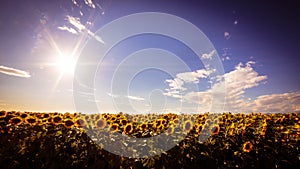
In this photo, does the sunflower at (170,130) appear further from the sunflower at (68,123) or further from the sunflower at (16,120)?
the sunflower at (16,120)

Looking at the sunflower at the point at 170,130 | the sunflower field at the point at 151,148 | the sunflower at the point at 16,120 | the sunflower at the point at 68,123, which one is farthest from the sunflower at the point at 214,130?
the sunflower at the point at 16,120

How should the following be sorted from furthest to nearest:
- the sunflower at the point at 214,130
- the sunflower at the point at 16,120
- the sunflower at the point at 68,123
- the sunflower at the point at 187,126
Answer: the sunflower at the point at 16,120 < the sunflower at the point at 68,123 < the sunflower at the point at 187,126 < the sunflower at the point at 214,130

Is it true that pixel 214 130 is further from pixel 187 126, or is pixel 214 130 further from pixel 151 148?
pixel 151 148

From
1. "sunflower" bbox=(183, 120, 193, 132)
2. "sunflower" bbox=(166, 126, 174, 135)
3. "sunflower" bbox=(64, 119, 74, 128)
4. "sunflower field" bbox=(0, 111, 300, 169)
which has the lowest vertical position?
"sunflower field" bbox=(0, 111, 300, 169)

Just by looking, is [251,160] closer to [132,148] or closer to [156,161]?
[156,161]

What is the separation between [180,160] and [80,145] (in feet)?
10.9

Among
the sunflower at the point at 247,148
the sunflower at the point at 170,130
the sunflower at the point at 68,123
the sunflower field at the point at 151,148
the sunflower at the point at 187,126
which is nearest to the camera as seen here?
the sunflower field at the point at 151,148

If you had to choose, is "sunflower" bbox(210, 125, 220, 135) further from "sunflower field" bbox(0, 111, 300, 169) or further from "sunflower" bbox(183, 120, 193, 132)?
"sunflower" bbox(183, 120, 193, 132)

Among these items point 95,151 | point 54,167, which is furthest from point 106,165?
point 54,167

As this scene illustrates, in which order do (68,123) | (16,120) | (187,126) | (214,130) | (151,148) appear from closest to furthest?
(151,148) → (214,130) → (68,123) → (187,126) → (16,120)

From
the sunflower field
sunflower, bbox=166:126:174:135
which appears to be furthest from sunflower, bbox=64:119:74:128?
sunflower, bbox=166:126:174:135

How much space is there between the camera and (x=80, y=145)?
280 inches

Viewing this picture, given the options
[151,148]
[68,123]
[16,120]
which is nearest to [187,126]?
[151,148]

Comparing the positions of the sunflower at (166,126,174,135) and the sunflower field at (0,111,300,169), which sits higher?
the sunflower at (166,126,174,135)
